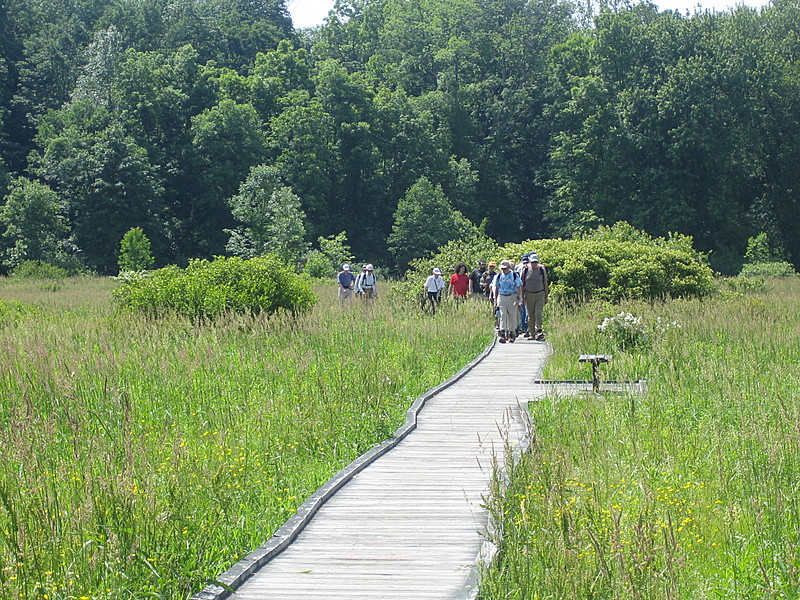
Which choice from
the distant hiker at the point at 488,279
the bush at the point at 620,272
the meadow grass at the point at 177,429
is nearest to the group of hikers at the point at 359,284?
the distant hiker at the point at 488,279

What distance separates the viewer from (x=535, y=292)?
19062mm

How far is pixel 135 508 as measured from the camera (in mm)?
6281

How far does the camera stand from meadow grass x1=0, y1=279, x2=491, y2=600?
5.79 metres

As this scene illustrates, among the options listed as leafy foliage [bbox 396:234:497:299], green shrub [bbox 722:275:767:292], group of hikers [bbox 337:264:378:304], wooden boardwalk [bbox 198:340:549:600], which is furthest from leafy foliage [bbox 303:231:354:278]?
wooden boardwalk [bbox 198:340:549:600]

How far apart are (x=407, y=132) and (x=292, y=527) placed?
58.1 metres

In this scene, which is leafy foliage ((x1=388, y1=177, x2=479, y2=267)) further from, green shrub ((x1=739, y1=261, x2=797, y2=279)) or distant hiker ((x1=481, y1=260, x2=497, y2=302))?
distant hiker ((x1=481, y1=260, x2=497, y2=302))

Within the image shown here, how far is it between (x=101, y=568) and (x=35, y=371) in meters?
6.40

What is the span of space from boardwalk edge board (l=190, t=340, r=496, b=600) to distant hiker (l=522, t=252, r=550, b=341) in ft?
27.9

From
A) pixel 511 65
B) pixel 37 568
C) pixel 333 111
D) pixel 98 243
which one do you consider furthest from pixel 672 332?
pixel 511 65

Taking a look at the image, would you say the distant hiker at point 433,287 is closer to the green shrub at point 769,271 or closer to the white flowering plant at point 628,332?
the white flowering plant at point 628,332

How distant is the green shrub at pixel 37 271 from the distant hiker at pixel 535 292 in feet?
103

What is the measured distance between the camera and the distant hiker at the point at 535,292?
62.3ft

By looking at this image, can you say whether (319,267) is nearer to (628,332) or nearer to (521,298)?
(521,298)

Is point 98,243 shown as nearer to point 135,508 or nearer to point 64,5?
point 64,5
